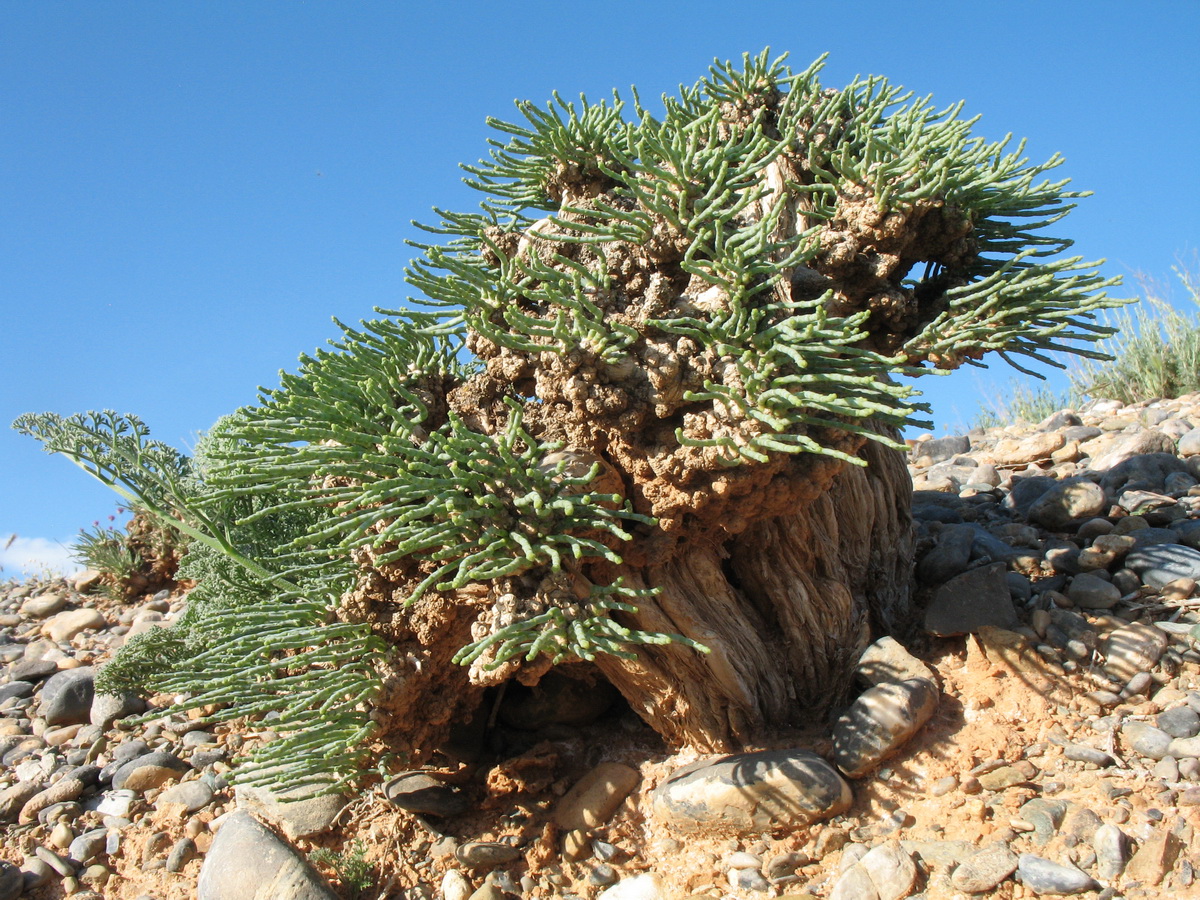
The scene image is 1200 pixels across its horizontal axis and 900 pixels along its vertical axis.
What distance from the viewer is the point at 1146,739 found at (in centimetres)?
286

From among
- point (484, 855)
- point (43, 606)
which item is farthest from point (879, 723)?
point (43, 606)

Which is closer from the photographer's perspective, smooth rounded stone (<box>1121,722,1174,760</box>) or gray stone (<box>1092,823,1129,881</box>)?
gray stone (<box>1092,823,1129,881</box>)

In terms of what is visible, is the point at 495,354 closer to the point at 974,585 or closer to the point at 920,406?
the point at 920,406

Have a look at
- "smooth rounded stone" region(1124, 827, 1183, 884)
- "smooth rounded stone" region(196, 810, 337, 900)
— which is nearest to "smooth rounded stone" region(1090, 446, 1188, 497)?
"smooth rounded stone" region(1124, 827, 1183, 884)

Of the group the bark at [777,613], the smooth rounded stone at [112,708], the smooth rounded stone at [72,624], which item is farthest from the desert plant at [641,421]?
the smooth rounded stone at [72,624]

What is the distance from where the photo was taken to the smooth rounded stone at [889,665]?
319 centimetres

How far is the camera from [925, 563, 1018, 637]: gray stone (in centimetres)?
335

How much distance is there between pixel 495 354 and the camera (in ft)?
9.94

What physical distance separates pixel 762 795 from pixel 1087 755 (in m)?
1.11

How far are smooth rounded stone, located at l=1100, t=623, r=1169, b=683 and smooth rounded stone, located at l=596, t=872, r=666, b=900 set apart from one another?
6.11 feet

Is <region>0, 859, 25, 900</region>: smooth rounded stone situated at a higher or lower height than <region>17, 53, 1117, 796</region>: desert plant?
lower

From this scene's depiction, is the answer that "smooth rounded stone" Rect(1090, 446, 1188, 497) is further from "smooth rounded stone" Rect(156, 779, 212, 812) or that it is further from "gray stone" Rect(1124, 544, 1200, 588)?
"smooth rounded stone" Rect(156, 779, 212, 812)

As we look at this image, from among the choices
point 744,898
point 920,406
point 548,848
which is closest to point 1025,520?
point 920,406

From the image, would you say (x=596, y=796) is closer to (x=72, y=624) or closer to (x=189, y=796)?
(x=189, y=796)
